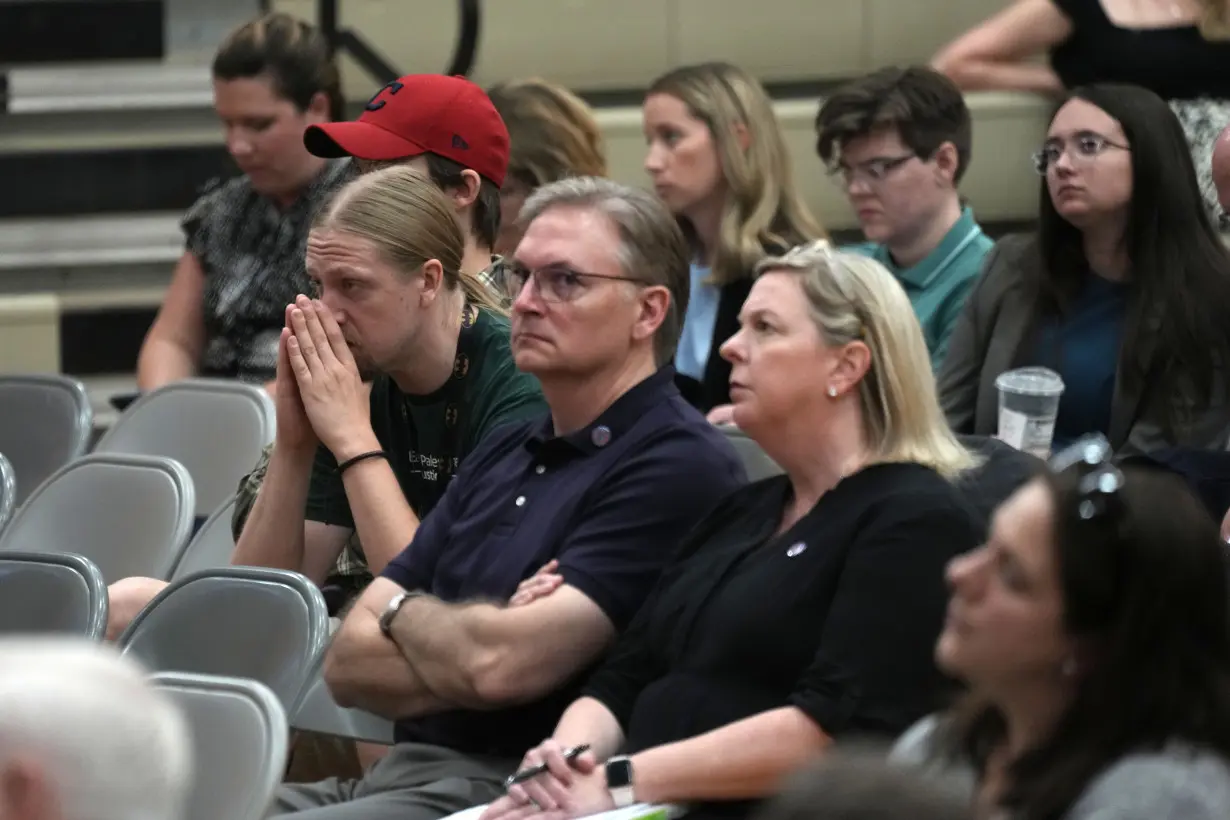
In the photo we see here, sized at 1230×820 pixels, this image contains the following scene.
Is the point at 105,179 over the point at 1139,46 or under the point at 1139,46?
under

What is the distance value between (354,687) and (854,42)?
4365 millimetres

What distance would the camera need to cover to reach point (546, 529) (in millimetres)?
2656

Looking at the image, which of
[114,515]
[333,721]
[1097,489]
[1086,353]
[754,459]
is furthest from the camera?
[114,515]

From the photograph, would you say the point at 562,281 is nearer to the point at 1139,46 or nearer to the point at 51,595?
the point at 51,595

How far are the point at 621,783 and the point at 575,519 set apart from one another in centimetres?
45

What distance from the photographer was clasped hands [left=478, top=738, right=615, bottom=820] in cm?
230

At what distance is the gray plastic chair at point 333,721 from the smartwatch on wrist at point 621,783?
571 mm

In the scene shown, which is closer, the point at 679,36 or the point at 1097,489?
the point at 1097,489

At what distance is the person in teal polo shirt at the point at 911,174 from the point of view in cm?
396

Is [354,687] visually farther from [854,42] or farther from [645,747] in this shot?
[854,42]

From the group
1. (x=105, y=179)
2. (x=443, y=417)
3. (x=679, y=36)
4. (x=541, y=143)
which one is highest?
(x=541, y=143)

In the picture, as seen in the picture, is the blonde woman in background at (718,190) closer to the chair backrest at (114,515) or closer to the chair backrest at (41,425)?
the chair backrest at (114,515)

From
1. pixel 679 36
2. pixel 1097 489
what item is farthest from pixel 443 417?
pixel 679 36

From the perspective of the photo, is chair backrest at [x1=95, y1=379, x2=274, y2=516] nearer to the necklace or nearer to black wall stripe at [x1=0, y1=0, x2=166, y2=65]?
the necklace
